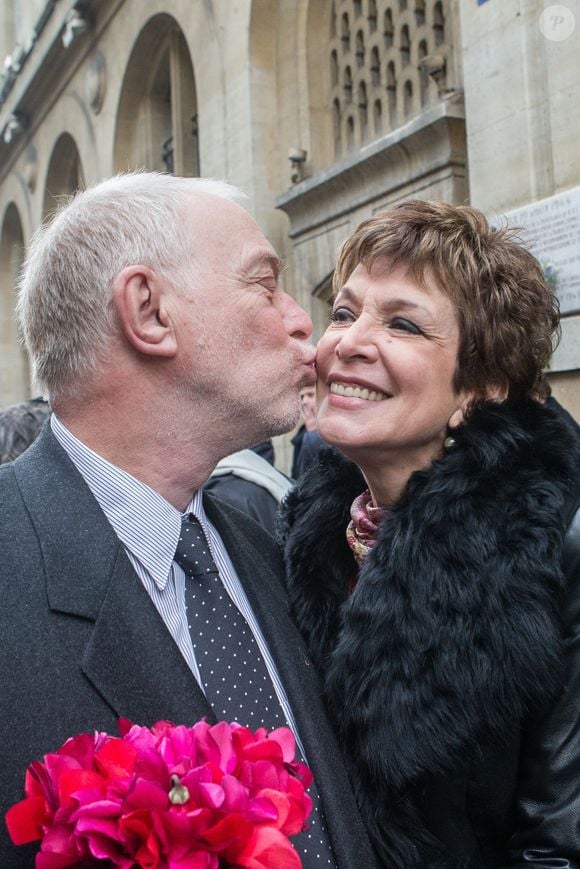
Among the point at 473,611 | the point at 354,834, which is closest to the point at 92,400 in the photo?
the point at 473,611

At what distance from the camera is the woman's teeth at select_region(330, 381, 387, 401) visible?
2111 millimetres

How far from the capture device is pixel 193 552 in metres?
1.90

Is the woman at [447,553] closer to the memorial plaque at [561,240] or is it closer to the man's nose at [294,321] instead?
the man's nose at [294,321]

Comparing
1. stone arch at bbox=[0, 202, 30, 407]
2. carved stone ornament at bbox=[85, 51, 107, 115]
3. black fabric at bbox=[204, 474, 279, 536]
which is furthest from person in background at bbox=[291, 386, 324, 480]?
stone arch at bbox=[0, 202, 30, 407]

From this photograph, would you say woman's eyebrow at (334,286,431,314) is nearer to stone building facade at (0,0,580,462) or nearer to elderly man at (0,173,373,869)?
elderly man at (0,173,373,869)

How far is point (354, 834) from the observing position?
5.89 ft

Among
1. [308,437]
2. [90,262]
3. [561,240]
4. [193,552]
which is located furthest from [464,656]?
[561,240]

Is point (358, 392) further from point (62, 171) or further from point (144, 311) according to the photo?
point (62, 171)

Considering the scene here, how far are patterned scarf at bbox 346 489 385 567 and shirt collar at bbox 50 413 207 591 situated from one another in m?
0.50

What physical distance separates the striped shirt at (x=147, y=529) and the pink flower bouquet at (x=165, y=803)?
0.48 m

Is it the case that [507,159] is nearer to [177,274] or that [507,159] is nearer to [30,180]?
[177,274]

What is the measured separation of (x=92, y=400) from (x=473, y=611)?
85cm

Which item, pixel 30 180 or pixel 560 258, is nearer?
pixel 560 258

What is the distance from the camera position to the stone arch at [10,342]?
20.6 m
